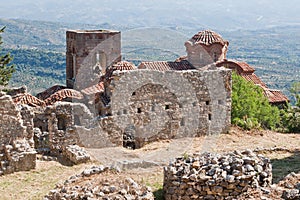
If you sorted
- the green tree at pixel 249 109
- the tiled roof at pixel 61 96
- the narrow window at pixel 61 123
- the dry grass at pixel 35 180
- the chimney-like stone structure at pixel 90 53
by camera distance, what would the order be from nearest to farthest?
the dry grass at pixel 35 180, the narrow window at pixel 61 123, the tiled roof at pixel 61 96, the green tree at pixel 249 109, the chimney-like stone structure at pixel 90 53

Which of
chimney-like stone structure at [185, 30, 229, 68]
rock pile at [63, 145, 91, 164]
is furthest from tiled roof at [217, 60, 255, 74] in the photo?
rock pile at [63, 145, 91, 164]

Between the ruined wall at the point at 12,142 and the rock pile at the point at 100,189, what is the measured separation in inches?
141

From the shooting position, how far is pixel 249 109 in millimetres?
21031

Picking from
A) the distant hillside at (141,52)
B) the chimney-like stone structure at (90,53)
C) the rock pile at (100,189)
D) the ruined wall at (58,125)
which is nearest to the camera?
the rock pile at (100,189)

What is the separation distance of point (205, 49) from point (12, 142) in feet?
44.4

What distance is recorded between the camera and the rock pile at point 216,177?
9.60 meters

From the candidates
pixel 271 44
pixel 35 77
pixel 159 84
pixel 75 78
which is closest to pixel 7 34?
pixel 35 77

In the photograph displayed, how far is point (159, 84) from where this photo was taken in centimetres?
1653

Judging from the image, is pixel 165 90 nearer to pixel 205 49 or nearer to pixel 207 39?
pixel 205 49

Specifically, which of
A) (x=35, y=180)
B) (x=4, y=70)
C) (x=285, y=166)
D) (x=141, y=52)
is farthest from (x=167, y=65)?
(x=141, y=52)

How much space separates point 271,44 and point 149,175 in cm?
14843

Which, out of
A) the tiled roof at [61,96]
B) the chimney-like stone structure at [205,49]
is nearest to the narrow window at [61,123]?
the tiled roof at [61,96]

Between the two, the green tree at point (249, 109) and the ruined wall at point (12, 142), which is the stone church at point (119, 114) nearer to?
the ruined wall at point (12, 142)

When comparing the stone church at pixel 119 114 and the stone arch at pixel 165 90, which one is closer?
the stone church at pixel 119 114
